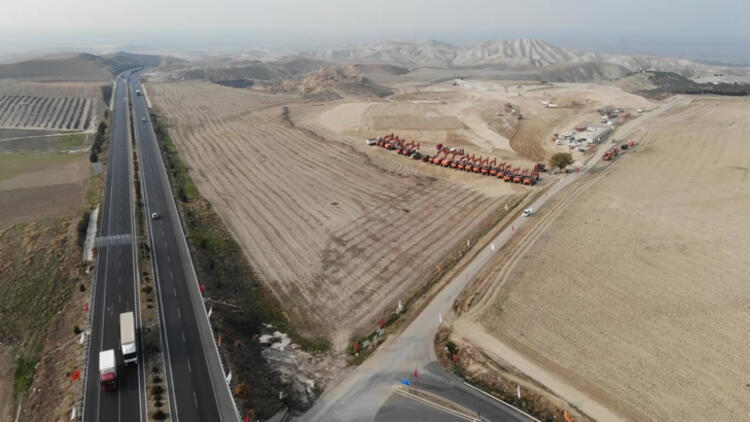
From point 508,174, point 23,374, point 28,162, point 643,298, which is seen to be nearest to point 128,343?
point 23,374

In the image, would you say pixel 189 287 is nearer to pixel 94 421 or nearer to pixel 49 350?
pixel 49 350

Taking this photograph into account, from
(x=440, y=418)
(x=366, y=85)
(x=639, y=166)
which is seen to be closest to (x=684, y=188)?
(x=639, y=166)

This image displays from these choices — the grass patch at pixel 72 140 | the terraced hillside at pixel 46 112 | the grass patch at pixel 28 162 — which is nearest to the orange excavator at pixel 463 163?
the grass patch at pixel 28 162

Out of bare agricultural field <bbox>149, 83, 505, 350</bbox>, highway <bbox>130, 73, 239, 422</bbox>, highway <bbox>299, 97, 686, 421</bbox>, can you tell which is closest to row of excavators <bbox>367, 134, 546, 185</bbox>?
bare agricultural field <bbox>149, 83, 505, 350</bbox>

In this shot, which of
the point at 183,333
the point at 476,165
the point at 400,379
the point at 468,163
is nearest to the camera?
the point at 400,379

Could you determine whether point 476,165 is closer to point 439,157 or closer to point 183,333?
point 439,157
